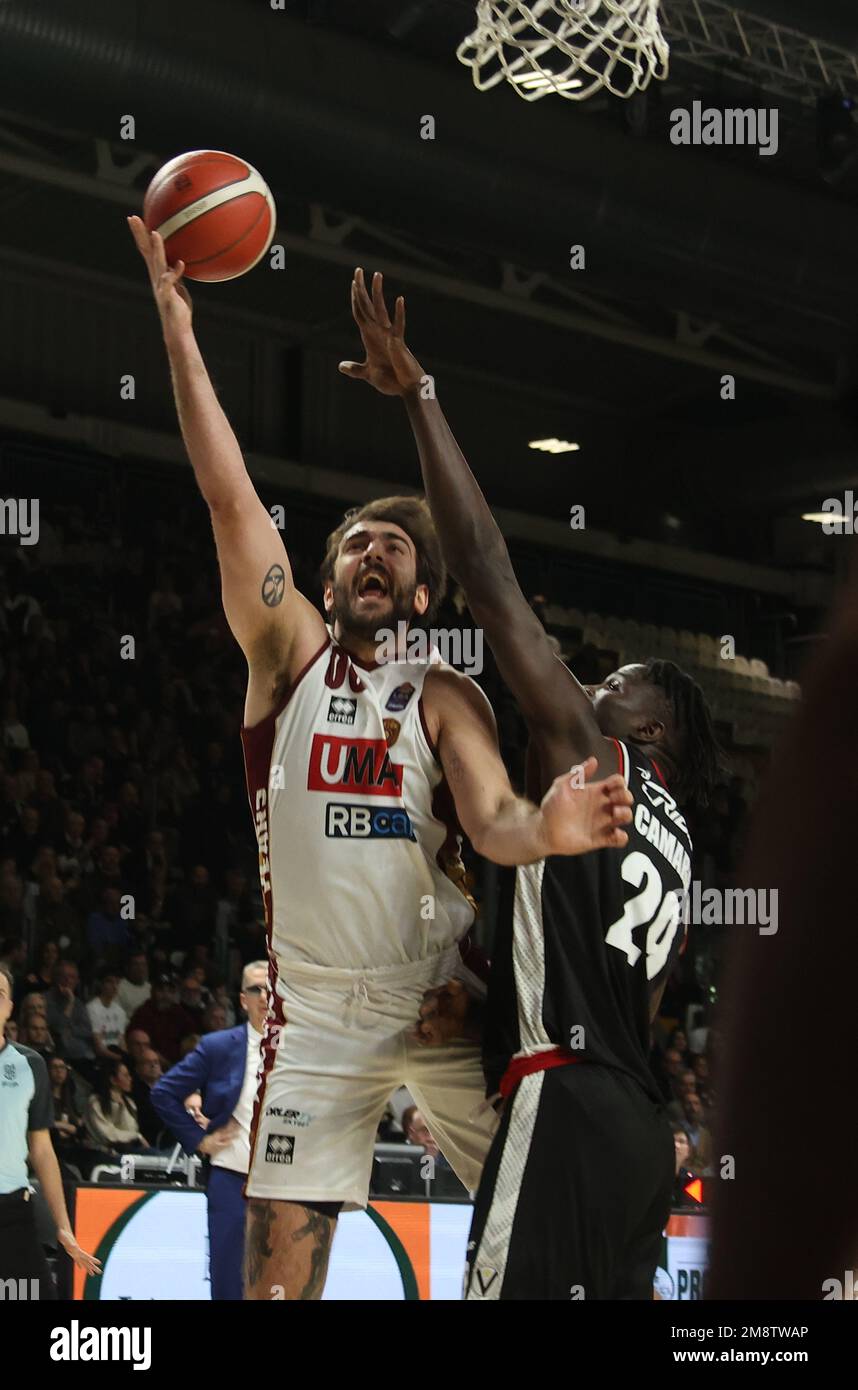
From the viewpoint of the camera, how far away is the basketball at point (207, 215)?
4.50m

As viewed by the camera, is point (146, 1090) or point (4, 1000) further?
point (146, 1090)

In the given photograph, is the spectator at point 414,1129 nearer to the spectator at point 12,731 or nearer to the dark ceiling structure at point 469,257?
the spectator at point 12,731

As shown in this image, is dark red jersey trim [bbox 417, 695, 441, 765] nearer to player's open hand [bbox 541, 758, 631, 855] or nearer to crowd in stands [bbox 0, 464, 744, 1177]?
player's open hand [bbox 541, 758, 631, 855]

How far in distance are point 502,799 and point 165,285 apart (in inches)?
56.9

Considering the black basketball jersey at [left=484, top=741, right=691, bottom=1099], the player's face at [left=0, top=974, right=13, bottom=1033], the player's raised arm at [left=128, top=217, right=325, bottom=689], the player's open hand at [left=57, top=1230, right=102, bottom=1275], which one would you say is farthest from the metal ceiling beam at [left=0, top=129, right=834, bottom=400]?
the black basketball jersey at [left=484, top=741, right=691, bottom=1099]

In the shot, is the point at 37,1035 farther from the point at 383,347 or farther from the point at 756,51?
the point at 756,51

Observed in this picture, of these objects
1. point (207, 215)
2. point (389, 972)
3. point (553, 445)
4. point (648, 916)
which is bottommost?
point (389, 972)

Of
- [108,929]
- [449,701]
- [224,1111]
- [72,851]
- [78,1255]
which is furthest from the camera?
[72,851]

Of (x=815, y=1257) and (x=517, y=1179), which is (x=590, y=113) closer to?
(x=517, y=1179)

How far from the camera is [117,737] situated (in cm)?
1294

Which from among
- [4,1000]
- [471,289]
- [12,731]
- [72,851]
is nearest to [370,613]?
[4,1000]

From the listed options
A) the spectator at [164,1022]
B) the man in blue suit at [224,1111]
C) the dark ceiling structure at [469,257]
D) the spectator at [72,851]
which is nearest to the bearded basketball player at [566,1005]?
the dark ceiling structure at [469,257]

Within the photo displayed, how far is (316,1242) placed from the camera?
3988 mm
